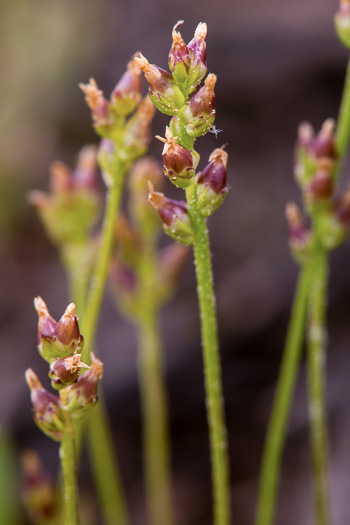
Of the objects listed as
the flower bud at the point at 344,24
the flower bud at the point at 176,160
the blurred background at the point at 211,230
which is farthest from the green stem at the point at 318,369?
the blurred background at the point at 211,230

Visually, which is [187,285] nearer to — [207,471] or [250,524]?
[207,471]

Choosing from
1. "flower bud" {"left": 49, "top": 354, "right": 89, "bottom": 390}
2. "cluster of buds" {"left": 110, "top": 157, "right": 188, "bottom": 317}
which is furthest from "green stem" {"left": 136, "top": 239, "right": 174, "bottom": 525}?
"flower bud" {"left": 49, "top": 354, "right": 89, "bottom": 390}

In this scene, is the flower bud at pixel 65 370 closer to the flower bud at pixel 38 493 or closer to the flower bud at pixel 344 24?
the flower bud at pixel 38 493

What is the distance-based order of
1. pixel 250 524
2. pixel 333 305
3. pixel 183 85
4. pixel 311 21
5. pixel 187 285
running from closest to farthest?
1. pixel 183 85
2. pixel 250 524
3. pixel 333 305
4. pixel 187 285
5. pixel 311 21

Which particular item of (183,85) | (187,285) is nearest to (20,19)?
(187,285)

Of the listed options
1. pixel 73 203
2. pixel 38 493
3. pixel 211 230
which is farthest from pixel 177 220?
pixel 211 230

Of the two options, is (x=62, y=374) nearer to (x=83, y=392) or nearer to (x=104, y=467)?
(x=83, y=392)

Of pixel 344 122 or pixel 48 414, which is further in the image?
pixel 344 122
